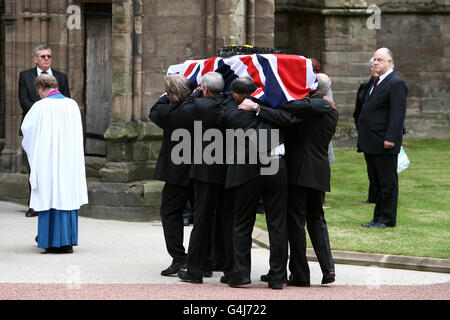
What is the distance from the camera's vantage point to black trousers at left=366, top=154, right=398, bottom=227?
12.0 m

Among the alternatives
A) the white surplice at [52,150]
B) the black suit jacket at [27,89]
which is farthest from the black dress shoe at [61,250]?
the black suit jacket at [27,89]

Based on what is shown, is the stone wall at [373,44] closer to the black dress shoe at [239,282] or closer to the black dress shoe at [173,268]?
the black dress shoe at [173,268]

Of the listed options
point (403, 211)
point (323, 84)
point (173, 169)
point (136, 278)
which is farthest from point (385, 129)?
point (136, 278)

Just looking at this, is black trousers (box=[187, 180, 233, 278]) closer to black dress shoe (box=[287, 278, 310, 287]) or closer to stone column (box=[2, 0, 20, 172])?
black dress shoe (box=[287, 278, 310, 287])

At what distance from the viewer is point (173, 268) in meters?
9.31

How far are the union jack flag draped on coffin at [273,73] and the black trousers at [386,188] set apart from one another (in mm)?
3459

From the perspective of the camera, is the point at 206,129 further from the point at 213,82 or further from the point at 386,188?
the point at 386,188

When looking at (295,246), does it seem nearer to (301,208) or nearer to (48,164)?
(301,208)

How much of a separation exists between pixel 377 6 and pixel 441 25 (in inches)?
89.7

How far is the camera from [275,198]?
28.3 feet

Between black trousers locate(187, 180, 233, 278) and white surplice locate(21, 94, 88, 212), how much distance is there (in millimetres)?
2074

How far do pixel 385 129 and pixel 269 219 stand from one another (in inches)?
154

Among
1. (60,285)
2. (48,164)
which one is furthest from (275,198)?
(48,164)

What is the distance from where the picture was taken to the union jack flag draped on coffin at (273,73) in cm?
870
